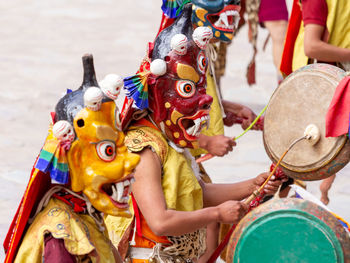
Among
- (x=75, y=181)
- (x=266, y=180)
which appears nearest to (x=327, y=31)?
(x=266, y=180)

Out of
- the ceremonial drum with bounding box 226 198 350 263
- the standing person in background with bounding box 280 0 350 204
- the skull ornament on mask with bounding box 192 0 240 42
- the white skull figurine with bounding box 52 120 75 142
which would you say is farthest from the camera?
the standing person in background with bounding box 280 0 350 204

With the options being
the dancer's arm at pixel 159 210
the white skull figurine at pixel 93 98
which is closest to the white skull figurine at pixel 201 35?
the dancer's arm at pixel 159 210

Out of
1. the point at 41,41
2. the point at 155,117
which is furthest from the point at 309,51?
the point at 41,41

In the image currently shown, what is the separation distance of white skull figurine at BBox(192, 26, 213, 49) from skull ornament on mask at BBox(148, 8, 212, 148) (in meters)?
0.01

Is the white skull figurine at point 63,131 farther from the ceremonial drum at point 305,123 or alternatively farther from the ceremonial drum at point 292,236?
the ceremonial drum at point 305,123

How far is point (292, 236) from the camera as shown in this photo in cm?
271

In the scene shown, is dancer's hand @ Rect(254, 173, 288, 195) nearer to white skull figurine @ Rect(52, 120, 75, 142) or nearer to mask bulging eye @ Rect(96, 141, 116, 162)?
mask bulging eye @ Rect(96, 141, 116, 162)

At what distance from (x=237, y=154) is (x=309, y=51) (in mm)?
2419

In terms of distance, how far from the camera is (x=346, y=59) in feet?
12.8

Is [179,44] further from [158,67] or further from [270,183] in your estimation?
[270,183]

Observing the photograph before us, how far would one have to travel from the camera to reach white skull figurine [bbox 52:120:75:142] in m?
2.34

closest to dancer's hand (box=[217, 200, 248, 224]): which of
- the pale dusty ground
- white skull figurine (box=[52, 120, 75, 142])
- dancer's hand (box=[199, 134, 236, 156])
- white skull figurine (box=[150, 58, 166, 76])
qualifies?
white skull figurine (box=[150, 58, 166, 76])

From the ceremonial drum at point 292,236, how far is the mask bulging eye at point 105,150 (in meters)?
0.57

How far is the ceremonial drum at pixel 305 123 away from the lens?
3.14 m
